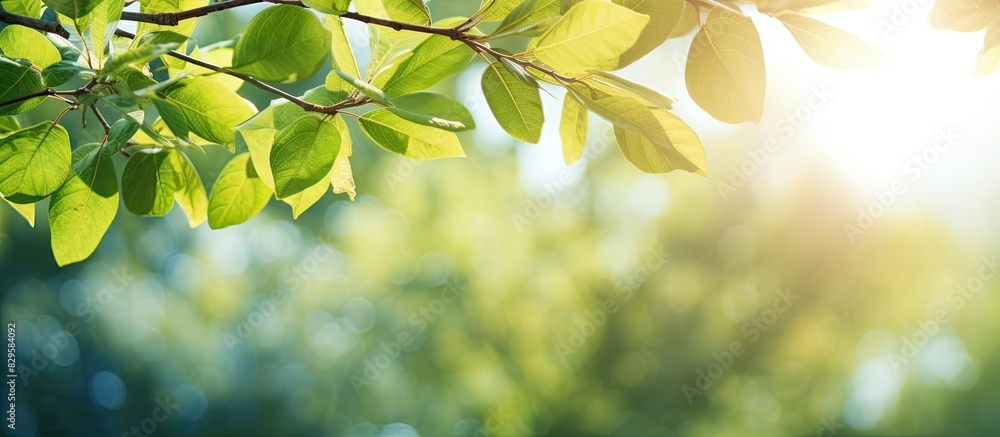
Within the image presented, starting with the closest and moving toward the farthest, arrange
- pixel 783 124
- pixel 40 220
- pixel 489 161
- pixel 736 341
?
pixel 40 220, pixel 783 124, pixel 736 341, pixel 489 161

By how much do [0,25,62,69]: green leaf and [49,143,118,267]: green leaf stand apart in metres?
0.09

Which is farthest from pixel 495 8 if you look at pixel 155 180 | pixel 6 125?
pixel 6 125

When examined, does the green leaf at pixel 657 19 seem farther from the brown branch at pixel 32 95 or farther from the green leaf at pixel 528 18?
the brown branch at pixel 32 95

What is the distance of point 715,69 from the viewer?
49 cm

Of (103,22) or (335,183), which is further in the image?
(335,183)

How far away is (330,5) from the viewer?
0.45m

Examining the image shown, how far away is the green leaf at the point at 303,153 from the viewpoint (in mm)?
473

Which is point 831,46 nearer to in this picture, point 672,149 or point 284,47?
point 672,149

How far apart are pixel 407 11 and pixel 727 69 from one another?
0.25 m

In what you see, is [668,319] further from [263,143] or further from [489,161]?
[263,143]

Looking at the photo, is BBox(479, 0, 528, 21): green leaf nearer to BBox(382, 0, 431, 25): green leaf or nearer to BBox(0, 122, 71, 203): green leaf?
BBox(382, 0, 431, 25): green leaf

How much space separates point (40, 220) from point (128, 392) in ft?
6.53

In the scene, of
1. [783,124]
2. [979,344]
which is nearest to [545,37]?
[783,124]

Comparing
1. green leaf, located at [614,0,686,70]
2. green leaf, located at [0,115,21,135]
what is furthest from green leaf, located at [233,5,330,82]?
green leaf, located at [0,115,21,135]
